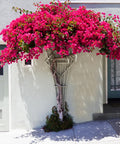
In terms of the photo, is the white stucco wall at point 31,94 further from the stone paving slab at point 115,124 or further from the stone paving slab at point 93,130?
the stone paving slab at point 115,124

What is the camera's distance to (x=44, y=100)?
733 centimetres

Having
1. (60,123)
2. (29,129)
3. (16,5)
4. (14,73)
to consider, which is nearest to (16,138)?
(29,129)

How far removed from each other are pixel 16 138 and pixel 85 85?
286 centimetres

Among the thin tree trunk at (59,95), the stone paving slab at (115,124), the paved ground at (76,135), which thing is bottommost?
the paved ground at (76,135)

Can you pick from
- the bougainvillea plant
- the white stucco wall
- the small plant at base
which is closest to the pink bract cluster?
the bougainvillea plant

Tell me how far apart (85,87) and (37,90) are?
166 cm

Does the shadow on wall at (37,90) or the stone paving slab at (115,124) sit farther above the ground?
the shadow on wall at (37,90)

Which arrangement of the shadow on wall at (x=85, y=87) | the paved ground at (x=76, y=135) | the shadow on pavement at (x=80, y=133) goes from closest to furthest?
the paved ground at (x=76, y=135) → the shadow on pavement at (x=80, y=133) → the shadow on wall at (x=85, y=87)

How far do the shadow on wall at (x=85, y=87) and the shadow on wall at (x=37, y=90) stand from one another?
697 millimetres

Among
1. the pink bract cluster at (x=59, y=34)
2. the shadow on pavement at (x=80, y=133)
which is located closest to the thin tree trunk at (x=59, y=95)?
the shadow on pavement at (x=80, y=133)

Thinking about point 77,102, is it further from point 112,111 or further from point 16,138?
point 16,138

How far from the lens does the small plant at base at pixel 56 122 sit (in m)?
6.92

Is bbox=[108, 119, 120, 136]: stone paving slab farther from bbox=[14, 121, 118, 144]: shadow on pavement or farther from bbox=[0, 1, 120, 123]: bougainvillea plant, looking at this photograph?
bbox=[0, 1, 120, 123]: bougainvillea plant

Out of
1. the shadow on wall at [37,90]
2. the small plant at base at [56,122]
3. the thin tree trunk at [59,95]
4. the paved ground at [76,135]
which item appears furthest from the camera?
the shadow on wall at [37,90]
